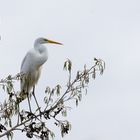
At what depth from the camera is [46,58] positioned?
43.2 feet

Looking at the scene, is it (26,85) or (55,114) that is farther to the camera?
(26,85)

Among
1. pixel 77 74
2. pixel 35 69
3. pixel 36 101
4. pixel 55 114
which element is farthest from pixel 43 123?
pixel 35 69

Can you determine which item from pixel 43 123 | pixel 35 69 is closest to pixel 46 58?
pixel 35 69

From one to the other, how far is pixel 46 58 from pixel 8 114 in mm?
5029

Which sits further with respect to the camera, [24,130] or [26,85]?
[26,85]

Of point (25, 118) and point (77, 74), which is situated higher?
point (77, 74)

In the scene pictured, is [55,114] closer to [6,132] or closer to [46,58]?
[6,132]

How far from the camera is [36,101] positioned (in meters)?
12.5

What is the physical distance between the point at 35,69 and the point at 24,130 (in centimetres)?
505

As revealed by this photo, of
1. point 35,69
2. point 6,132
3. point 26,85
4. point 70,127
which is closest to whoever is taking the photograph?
point 6,132

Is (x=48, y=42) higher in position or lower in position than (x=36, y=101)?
higher

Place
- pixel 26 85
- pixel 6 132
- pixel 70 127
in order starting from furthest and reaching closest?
pixel 26 85 → pixel 70 127 → pixel 6 132

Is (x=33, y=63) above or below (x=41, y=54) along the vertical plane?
below

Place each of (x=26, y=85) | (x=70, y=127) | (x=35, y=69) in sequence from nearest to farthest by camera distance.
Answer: (x=70, y=127)
(x=26, y=85)
(x=35, y=69)
